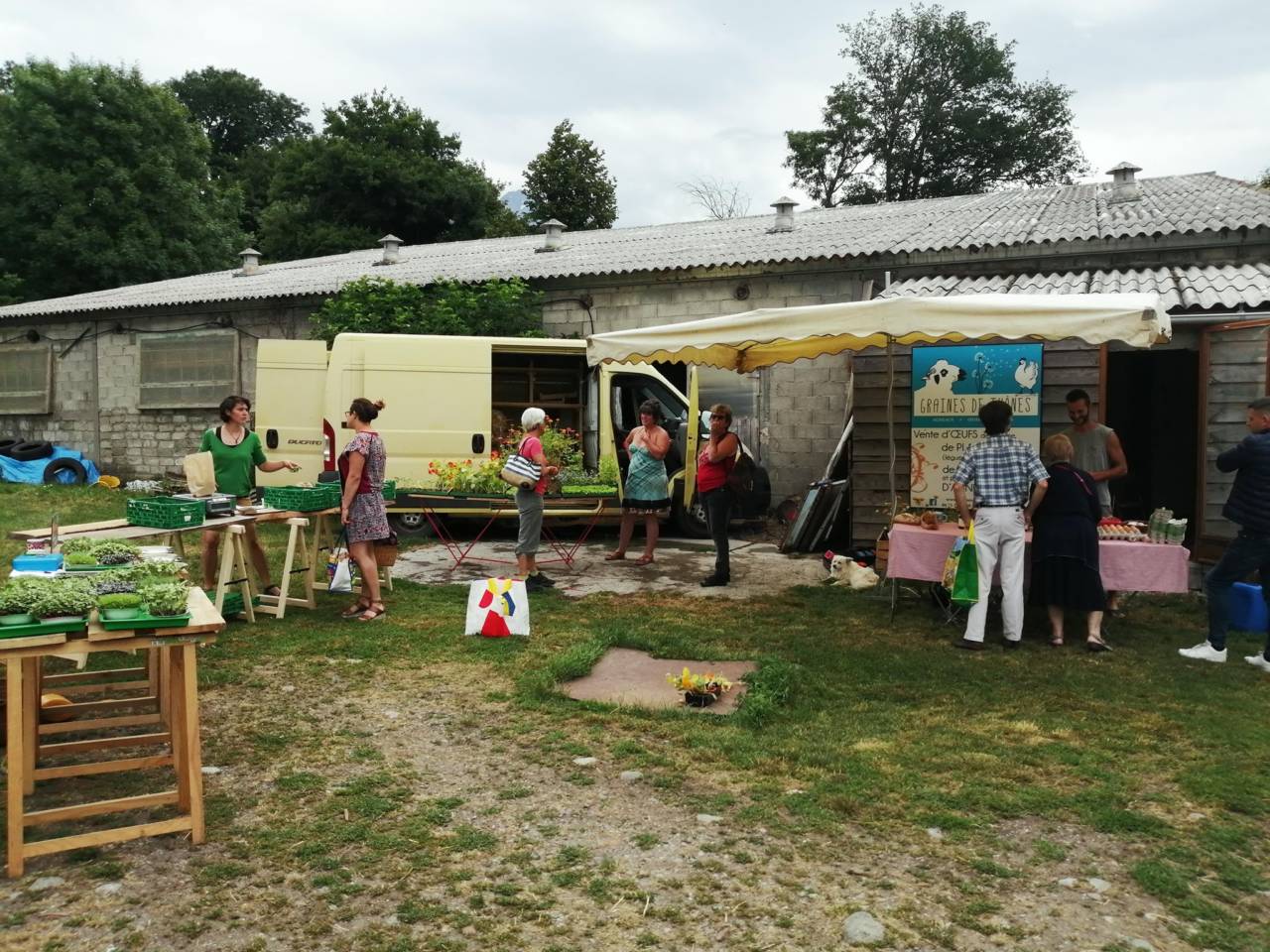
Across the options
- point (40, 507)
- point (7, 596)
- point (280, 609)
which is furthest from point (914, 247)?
point (40, 507)

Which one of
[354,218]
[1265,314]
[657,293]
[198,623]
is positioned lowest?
[198,623]

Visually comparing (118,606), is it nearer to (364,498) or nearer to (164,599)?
(164,599)

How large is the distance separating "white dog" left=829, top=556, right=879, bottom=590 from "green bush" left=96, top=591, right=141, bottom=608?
20.0ft

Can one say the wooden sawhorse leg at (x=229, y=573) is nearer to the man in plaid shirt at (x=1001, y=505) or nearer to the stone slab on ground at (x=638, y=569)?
the stone slab on ground at (x=638, y=569)

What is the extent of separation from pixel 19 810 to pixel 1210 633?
6.35 metres

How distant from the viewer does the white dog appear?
823 centimetres

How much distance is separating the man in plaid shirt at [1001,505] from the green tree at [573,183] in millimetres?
27814

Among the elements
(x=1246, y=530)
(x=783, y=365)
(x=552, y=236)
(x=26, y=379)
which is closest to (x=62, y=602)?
(x=1246, y=530)

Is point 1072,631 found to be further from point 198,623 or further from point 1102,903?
point 198,623

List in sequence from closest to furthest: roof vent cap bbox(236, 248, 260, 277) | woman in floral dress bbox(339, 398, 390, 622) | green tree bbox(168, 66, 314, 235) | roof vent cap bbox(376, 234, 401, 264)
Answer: woman in floral dress bbox(339, 398, 390, 622) < roof vent cap bbox(376, 234, 401, 264) < roof vent cap bbox(236, 248, 260, 277) < green tree bbox(168, 66, 314, 235)

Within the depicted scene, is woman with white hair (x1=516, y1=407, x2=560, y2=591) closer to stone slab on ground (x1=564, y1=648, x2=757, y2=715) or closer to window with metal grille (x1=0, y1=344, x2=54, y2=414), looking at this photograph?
stone slab on ground (x1=564, y1=648, x2=757, y2=715)

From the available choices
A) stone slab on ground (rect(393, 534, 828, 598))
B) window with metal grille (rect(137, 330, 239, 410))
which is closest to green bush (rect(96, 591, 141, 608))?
stone slab on ground (rect(393, 534, 828, 598))

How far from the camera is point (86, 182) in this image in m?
27.0

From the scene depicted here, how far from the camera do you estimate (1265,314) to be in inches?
302
